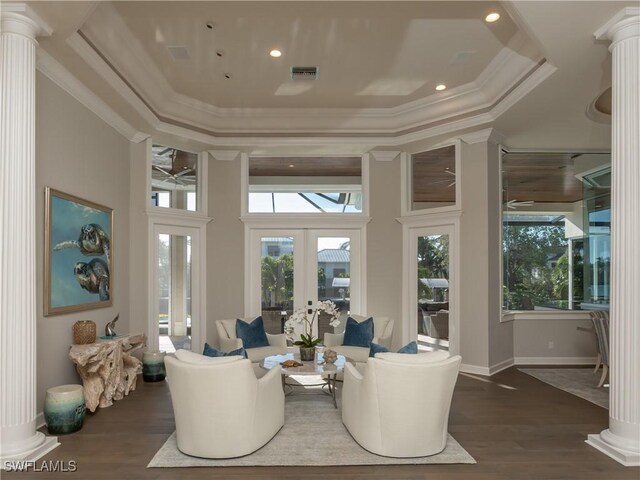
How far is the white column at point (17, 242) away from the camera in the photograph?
3.40m

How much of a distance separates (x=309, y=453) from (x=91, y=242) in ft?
Answer: 11.6

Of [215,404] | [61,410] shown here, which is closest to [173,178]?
[61,410]

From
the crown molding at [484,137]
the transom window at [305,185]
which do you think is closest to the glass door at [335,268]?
the transom window at [305,185]

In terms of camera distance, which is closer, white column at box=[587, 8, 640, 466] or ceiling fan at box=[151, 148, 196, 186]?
white column at box=[587, 8, 640, 466]

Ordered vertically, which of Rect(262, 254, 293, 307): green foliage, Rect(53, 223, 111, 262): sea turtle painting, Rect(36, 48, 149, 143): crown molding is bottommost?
Rect(262, 254, 293, 307): green foliage

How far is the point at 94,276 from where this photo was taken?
5348 millimetres

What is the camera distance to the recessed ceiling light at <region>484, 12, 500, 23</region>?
169 inches

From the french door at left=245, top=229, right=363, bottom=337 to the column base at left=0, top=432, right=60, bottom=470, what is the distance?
392 centimetres

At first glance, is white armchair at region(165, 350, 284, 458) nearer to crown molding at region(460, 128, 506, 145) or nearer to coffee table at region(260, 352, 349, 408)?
coffee table at region(260, 352, 349, 408)

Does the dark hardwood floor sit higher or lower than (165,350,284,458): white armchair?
lower

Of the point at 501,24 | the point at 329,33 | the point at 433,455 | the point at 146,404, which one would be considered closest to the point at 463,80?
the point at 501,24

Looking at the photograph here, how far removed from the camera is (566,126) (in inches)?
243

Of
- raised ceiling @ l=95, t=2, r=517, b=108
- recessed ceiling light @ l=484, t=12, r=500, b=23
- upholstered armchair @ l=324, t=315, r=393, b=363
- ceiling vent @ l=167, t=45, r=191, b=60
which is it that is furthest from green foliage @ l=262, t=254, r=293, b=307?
recessed ceiling light @ l=484, t=12, r=500, b=23

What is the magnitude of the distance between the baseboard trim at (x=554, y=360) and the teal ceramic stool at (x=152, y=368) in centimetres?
524
